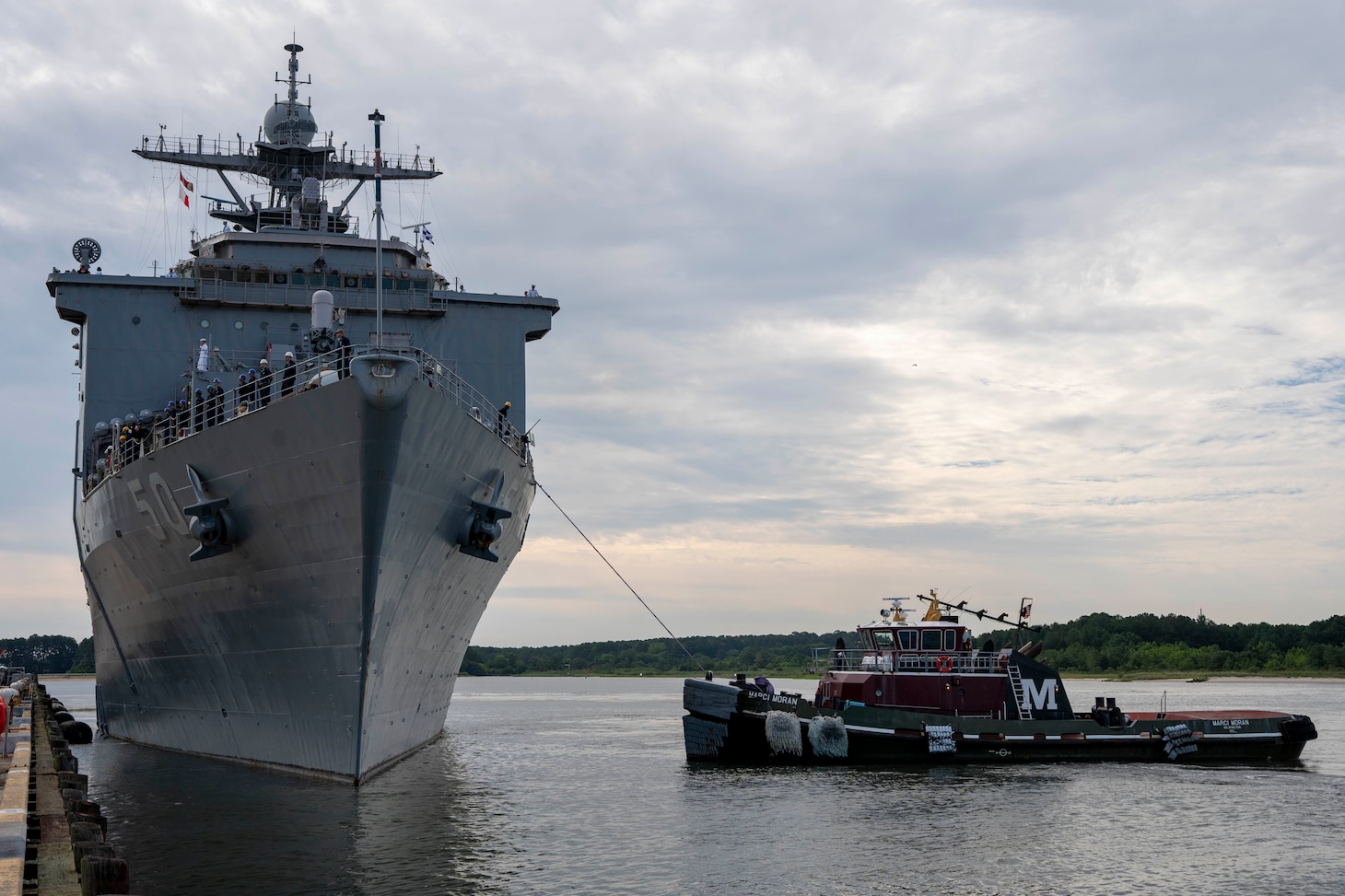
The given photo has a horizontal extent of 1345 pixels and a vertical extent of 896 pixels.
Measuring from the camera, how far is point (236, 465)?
18.5 meters

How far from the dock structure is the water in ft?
4.91

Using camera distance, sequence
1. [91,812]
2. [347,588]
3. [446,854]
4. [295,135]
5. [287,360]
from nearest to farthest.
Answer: [91,812] → [446,854] → [347,588] → [287,360] → [295,135]

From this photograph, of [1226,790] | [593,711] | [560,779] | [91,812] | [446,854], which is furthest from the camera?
[593,711]

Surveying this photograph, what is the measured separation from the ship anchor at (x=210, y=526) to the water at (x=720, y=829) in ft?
14.1

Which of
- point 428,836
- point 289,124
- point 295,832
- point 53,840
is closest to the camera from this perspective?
point 53,840

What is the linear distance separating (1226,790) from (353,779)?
18.6 meters

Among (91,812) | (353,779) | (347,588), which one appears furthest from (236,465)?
(91,812)

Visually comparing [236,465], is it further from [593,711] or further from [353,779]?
[593,711]

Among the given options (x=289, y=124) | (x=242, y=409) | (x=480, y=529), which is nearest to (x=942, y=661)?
(x=480, y=529)

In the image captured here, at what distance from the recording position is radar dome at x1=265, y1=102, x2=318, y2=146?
34719 mm

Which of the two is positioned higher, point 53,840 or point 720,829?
point 53,840

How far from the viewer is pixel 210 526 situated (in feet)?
60.4

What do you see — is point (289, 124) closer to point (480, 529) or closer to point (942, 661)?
point (480, 529)

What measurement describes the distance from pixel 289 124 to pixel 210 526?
20.2 metres
